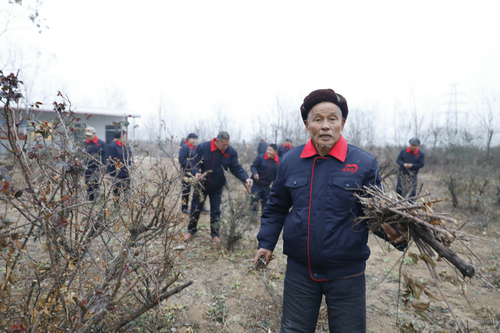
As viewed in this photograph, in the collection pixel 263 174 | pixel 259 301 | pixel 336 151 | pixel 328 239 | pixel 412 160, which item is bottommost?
pixel 259 301

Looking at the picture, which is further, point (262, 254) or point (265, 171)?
point (265, 171)

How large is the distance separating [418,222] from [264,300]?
7.31ft

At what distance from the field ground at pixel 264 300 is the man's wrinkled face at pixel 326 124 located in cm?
119

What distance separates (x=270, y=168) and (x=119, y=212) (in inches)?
171

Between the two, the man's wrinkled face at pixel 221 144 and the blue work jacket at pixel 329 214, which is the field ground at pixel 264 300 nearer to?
the blue work jacket at pixel 329 214

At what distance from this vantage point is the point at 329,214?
1632 millimetres

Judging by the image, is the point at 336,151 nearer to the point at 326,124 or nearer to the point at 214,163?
the point at 326,124

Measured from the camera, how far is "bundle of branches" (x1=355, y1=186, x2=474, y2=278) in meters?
1.28

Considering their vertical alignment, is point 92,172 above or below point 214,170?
above

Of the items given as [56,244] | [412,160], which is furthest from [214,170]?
[412,160]

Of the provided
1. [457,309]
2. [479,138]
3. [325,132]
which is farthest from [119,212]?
[479,138]

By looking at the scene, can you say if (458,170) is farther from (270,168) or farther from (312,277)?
(312,277)

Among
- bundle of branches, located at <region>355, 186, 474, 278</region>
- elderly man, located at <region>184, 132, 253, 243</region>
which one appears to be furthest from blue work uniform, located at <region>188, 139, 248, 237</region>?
bundle of branches, located at <region>355, 186, 474, 278</region>

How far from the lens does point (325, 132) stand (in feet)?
5.63
